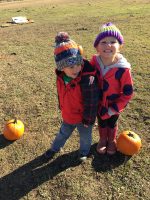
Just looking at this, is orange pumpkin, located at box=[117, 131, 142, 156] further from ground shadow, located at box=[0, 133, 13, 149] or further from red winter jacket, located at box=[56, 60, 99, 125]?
ground shadow, located at box=[0, 133, 13, 149]

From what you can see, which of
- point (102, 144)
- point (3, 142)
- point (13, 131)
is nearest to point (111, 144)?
point (102, 144)

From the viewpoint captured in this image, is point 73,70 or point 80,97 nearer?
point 73,70

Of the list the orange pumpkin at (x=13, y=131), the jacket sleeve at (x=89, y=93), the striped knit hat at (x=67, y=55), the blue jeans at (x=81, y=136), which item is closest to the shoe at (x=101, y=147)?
the blue jeans at (x=81, y=136)

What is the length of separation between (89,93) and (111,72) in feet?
1.53

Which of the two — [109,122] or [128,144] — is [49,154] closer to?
[109,122]

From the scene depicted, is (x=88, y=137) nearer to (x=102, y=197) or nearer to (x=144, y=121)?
(x=102, y=197)

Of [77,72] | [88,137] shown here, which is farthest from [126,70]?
[88,137]

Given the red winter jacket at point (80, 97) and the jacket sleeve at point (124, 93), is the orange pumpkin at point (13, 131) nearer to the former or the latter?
the red winter jacket at point (80, 97)

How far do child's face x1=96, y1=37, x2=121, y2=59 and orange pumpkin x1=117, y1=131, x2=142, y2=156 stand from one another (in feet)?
5.21

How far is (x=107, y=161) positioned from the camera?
529 cm

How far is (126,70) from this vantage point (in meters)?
4.36

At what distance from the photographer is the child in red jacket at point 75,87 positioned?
13.2 feet

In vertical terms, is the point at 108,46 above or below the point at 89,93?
above

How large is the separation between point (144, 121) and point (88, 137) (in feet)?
5.82
